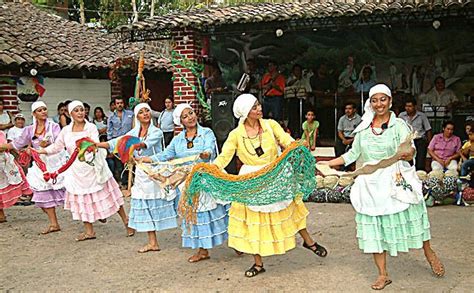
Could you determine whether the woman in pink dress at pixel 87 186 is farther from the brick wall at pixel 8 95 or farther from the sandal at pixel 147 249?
the brick wall at pixel 8 95

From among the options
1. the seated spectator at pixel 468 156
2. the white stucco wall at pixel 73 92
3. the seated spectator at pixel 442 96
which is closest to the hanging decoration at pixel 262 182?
the seated spectator at pixel 468 156

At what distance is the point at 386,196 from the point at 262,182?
1.08 m

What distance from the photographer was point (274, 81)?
Answer: 41.7 ft

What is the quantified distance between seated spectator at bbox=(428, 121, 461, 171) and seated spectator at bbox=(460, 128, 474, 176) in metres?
0.20

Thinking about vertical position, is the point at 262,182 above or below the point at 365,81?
below

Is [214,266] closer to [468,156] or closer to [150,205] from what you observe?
[150,205]

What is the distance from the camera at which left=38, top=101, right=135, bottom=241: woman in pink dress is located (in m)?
6.46

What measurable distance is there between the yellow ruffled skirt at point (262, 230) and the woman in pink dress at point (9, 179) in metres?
4.16

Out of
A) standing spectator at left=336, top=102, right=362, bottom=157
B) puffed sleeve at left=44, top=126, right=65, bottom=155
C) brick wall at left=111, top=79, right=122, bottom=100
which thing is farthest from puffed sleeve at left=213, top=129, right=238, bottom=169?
brick wall at left=111, top=79, right=122, bottom=100

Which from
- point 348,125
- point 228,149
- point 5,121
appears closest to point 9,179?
point 5,121

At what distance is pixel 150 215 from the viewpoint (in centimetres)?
588

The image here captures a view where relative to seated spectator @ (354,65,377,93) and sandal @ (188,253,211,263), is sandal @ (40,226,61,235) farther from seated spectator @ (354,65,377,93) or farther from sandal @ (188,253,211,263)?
seated spectator @ (354,65,377,93)

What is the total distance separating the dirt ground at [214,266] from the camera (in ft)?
15.6

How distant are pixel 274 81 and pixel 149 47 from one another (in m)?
4.63
